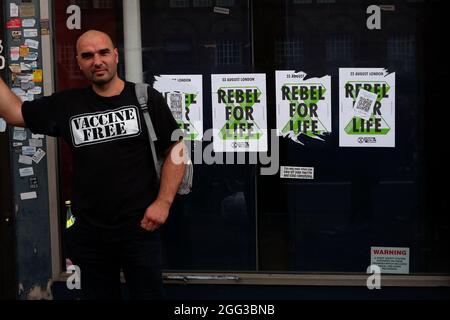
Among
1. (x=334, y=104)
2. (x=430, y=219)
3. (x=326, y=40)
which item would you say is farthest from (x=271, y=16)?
(x=430, y=219)

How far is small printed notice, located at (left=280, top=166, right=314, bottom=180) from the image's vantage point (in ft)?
17.3

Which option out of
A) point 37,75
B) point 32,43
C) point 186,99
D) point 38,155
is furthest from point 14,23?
point 186,99

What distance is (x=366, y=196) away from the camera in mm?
5270

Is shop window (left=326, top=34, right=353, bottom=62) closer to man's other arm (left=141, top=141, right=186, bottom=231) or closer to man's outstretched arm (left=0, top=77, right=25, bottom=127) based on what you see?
man's other arm (left=141, top=141, right=186, bottom=231)

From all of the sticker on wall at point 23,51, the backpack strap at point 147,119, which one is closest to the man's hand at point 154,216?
the backpack strap at point 147,119

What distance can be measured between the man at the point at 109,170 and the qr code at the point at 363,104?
1.71 meters

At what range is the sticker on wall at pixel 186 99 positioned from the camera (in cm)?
531

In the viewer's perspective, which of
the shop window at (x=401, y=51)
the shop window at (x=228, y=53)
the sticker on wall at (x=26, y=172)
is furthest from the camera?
the sticker on wall at (x=26, y=172)

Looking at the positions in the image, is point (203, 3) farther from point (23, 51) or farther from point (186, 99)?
point (23, 51)

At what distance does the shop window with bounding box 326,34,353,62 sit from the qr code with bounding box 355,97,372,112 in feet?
1.01

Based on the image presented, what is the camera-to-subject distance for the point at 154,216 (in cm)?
387

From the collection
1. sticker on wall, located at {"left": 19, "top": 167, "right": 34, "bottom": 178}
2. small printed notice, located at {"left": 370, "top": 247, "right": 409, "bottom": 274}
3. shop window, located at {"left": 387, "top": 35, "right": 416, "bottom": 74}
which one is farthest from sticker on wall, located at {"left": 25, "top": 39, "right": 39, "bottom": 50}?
small printed notice, located at {"left": 370, "top": 247, "right": 409, "bottom": 274}

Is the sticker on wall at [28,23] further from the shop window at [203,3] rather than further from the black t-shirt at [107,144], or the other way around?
the black t-shirt at [107,144]

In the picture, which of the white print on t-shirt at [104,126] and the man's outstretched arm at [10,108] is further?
the man's outstretched arm at [10,108]
